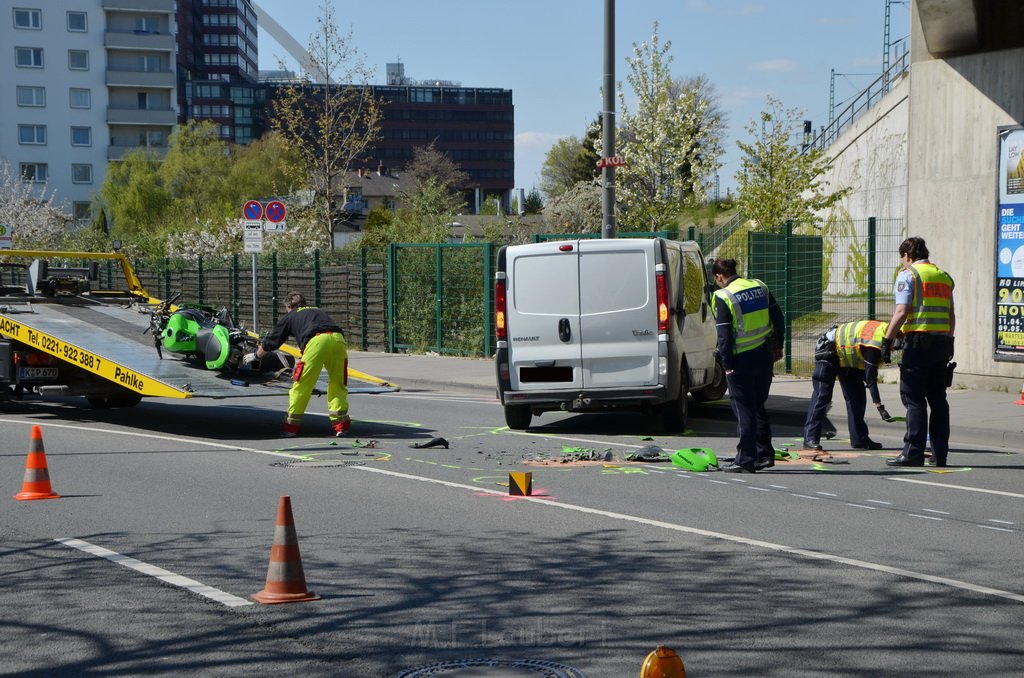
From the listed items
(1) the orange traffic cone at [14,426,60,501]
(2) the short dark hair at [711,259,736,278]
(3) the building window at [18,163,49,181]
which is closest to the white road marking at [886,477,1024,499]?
(2) the short dark hair at [711,259,736,278]

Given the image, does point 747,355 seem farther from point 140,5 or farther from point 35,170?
point 140,5

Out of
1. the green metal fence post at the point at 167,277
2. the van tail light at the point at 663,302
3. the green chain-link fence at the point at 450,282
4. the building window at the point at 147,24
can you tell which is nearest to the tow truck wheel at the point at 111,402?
the van tail light at the point at 663,302

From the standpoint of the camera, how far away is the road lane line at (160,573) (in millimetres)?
6582

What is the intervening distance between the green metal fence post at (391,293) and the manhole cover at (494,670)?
21.8 meters

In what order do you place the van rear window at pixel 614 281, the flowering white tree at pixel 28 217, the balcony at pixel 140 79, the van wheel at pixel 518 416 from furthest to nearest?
the balcony at pixel 140 79 → the flowering white tree at pixel 28 217 → the van wheel at pixel 518 416 → the van rear window at pixel 614 281

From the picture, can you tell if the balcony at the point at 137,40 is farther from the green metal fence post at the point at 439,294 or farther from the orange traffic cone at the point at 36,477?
the orange traffic cone at the point at 36,477

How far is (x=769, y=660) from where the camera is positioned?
5395 mm

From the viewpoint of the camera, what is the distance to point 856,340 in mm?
12016

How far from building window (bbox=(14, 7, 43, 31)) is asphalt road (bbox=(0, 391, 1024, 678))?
92217mm

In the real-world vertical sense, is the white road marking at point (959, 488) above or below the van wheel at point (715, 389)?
below

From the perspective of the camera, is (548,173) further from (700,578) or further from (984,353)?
(700,578)

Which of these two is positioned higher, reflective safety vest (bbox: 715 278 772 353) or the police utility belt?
reflective safety vest (bbox: 715 278 772 353)

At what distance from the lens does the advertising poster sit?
54.4 ft

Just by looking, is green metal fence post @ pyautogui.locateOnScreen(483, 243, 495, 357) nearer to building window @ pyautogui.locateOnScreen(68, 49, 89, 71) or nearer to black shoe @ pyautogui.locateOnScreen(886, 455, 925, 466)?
black shoe @ pyautogui.locateOnScreen(886, 455, 925, 466)
